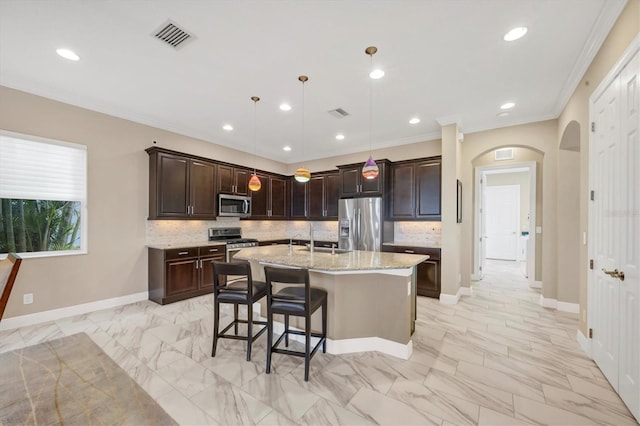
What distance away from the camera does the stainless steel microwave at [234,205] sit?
5375 millimetres

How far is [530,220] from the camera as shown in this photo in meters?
5.48

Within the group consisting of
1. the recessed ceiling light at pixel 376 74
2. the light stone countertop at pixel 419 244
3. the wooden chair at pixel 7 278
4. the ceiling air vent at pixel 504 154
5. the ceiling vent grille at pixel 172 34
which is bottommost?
the light stone countertop at pixel 419 244

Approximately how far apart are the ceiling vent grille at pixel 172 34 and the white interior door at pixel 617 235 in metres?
3.64

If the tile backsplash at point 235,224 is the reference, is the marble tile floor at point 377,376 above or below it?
below

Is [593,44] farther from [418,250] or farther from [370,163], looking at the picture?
[418,250]

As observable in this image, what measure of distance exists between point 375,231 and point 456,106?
2.53 meters

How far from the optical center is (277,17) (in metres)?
2.28

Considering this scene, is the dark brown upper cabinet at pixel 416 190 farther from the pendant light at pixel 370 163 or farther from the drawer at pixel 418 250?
the pendant light at pixel 370 163

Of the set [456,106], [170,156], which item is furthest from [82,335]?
[456,106]

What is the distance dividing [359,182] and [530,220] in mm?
3601

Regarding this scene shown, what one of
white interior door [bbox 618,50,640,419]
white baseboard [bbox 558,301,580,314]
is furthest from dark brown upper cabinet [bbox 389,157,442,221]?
white interior door [bbox 618,50,640,419]

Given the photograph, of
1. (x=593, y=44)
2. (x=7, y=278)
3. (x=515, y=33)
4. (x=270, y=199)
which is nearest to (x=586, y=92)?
(x=593, y=44)

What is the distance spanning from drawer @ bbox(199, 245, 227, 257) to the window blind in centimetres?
185

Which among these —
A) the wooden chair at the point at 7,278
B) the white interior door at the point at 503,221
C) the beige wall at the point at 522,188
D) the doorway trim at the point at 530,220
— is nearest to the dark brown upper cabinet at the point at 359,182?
the doorway trim at the point at 530,220
